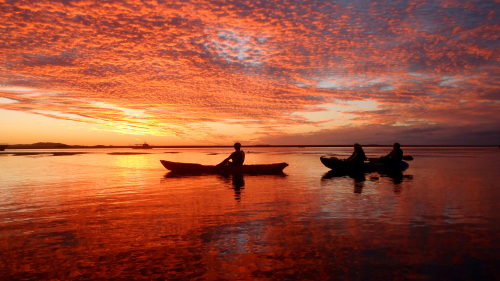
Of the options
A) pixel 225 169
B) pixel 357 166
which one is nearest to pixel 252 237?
pixel 225 169

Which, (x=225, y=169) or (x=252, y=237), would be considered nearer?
(x=252, y=237)

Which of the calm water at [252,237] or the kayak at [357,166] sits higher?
the kayak at [357,166]

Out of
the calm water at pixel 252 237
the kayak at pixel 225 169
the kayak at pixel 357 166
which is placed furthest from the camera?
the kayak at pixel 357 166

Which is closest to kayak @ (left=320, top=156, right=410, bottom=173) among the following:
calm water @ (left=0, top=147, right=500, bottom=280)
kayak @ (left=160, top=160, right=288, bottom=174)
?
kayak @ (left=160, top=160, right=288, bottom=174)

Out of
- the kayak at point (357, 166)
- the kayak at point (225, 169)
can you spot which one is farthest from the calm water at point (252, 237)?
the kayak at point (357, 166)

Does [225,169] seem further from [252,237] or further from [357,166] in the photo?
[252,237]

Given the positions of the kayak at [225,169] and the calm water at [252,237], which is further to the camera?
the kayak at [225,169]

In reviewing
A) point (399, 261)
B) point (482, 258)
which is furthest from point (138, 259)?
point (482, 258)

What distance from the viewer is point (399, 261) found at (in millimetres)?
6512

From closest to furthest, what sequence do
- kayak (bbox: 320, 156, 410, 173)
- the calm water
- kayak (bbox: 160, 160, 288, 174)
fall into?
the calm water → kayak (bbox: 160, 160, 288, 174) → kayak (bbox: 320, 156, 410, 173)

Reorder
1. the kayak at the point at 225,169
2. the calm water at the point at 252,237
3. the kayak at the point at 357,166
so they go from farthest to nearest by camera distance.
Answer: the kayak at the point at 357,166 < the kayak at the point at 225,169 < the calm water at the point at 252,237

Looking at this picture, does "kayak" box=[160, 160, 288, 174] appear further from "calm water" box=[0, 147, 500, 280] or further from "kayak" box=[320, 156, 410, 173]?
"calm water" box=[0, 147, 500, 280]

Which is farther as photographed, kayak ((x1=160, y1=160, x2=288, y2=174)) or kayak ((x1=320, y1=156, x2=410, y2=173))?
kayak ((x1=320, y1=156, x2=410, y2=173))

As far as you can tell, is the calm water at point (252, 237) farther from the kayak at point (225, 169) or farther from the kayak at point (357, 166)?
the kayak at point (357, 166)
